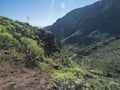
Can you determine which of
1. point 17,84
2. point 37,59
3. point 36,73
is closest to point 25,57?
point 37,59

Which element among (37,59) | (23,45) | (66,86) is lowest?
(66,86)

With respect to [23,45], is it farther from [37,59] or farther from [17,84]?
[17,84]

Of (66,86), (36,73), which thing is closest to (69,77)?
(66,86)

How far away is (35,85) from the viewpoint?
90.0 ft

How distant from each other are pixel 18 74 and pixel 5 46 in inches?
441

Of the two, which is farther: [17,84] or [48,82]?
[48,82]

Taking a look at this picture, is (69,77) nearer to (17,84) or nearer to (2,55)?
(17,84)

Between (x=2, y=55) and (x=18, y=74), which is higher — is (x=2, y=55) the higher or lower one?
the higher one

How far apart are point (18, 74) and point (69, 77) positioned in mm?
5889

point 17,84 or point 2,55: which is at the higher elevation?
point 2,55

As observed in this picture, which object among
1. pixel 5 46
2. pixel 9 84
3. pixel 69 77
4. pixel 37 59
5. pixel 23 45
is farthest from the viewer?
pixel 23 45

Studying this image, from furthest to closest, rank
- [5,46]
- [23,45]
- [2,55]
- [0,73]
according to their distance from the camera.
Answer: [23,45] → [5,46] → [2,55] → [0,73]

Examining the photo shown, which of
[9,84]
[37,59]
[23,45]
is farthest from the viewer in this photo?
[23,45]

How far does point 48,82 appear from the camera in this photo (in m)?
29.1
